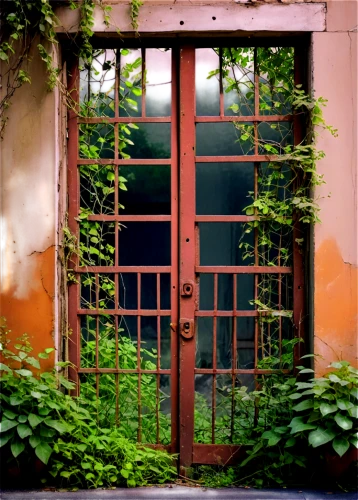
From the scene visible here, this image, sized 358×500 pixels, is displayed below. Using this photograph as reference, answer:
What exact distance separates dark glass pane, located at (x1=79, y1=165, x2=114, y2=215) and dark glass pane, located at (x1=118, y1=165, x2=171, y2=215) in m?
1.07

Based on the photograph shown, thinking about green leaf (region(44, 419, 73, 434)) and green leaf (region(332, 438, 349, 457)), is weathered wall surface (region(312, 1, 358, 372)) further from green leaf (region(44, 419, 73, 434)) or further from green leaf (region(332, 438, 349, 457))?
green leaf (region(44, 419, 73, 434))

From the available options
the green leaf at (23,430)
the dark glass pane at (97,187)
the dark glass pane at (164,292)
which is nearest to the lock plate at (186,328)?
the dark glass pane at (97,187)

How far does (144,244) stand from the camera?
214 inches

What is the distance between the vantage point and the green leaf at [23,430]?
341cm

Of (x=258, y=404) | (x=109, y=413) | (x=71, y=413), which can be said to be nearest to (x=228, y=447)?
(x=258, y=404)

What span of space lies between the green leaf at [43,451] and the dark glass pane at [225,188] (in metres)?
2.87

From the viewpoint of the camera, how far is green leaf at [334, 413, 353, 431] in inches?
131

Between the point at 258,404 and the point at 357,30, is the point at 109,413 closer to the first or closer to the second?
the point at 258,404

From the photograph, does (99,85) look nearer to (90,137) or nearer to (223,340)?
(90,137)

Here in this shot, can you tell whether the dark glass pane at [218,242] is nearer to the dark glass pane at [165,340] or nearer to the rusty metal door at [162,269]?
the dark glass pane at [165,340]

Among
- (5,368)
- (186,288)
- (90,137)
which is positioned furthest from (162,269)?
(5,368)

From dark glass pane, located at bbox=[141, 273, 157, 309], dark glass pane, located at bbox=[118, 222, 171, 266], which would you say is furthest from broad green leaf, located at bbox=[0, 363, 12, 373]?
dark glass pane, located at bbox=[141, 273, 157, 309]

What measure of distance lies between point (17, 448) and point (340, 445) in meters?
2.15

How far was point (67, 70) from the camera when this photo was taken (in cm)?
407
